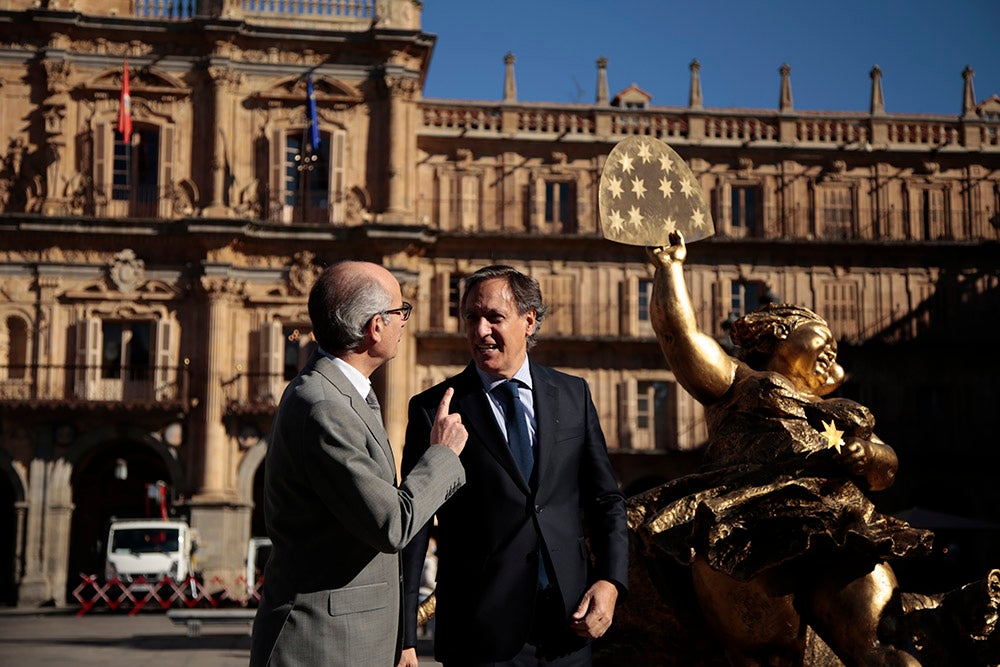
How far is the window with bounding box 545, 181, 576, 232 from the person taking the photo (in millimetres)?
36219

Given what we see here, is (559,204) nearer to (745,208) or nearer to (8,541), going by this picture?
(745,208)

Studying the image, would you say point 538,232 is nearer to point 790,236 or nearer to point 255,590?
point 790,236

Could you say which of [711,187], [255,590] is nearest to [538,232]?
[711,187]

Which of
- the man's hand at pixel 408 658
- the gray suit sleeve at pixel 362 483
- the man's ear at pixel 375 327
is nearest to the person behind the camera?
the gray suit sleeve at pixel 362 483

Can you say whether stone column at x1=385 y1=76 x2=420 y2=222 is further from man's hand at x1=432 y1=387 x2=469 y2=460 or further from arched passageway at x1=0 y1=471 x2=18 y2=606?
man's hand at x1=432 y1=387 x2=469 y2=460

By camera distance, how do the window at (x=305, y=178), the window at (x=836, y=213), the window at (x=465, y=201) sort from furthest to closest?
the window at (x=836, y=213)
the window at (x=465, y=201)
the window at (x=305, y=178)

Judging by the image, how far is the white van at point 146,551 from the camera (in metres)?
28.2

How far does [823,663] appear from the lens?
5055mm

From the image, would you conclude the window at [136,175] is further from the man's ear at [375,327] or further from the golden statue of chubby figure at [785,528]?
the man's ear at [375,327]

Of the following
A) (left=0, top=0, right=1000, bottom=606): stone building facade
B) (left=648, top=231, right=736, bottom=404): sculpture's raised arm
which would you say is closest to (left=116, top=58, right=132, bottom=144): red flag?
(left=0, top=0, right=1000, bottom=606): stone building facade

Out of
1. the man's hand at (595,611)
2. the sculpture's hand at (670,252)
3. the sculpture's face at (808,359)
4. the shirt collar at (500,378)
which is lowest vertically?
the man's hand at (595,611)

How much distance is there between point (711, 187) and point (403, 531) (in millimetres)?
34160

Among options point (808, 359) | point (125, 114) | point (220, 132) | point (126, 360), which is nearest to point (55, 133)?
point (125, 114)

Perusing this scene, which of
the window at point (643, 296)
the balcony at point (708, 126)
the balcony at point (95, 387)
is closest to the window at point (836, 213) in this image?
the balcony at point (708, 126)
